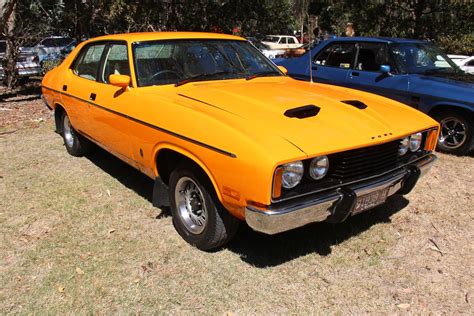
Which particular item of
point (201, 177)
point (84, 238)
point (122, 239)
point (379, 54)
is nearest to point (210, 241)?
point (201, 177)

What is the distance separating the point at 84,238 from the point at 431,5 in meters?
Answer: 11.6

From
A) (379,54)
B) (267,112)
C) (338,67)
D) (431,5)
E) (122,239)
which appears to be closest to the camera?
(267,112)

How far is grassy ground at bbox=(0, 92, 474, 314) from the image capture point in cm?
295

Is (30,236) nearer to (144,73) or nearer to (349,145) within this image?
(144,73)

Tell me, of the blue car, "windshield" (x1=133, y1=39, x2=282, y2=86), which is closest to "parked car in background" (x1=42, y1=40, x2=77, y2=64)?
the blue car

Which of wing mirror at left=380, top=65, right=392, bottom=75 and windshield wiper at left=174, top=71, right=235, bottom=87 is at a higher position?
windshield wiper at left=174, top=71, right=235, bottom=87

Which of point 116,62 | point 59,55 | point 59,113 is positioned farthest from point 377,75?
point 59,55

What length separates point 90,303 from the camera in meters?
2.94

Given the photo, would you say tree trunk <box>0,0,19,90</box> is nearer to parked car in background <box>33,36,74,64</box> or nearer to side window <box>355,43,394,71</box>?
parked car in background <box>33,36,74,64</box>

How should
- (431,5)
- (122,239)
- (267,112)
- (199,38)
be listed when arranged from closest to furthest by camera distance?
(267,112)
(122,239)
(199,38)
(431,5)

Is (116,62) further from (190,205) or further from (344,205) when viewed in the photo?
(344,205)

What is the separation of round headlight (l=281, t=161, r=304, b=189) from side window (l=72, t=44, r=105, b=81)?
2778mm

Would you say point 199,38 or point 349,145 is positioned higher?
point 199,38

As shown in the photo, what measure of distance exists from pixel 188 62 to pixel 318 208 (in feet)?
6.71
